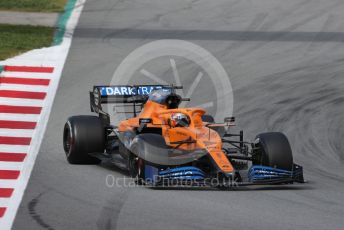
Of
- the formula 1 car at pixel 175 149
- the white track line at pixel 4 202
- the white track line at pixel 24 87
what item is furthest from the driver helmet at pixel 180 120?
the white track line at pixel 24 87

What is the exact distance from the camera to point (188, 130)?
50.3 feet

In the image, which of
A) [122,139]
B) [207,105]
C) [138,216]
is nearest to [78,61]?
[207,105]

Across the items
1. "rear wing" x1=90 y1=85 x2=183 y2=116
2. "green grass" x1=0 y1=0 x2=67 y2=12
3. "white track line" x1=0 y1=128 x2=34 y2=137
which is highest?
"green grass" x1=0 y1=0 x2=67 y2=12

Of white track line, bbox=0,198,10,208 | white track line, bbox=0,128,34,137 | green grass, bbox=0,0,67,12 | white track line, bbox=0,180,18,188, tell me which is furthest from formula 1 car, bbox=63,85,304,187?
green grass, bbox=0,0,67,12

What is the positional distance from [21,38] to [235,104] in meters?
8.17

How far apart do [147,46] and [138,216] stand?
15219mm

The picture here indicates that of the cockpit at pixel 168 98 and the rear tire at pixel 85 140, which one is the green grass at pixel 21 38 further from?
the cockpit at pixel 168 98

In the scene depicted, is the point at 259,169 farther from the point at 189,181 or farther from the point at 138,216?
the point at 138,216

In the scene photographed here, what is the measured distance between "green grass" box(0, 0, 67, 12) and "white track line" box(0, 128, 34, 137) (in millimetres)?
12353

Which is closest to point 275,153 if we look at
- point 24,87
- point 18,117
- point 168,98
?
point 168,98

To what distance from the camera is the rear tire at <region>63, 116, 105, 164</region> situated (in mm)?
16859

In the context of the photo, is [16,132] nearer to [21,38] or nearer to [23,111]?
[23,111]

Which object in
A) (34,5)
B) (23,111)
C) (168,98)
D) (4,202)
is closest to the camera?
(4,202)

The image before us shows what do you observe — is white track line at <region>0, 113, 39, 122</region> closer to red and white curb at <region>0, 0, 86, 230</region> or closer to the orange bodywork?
red and white curb at <region>0, 0, 86, 230</region>
